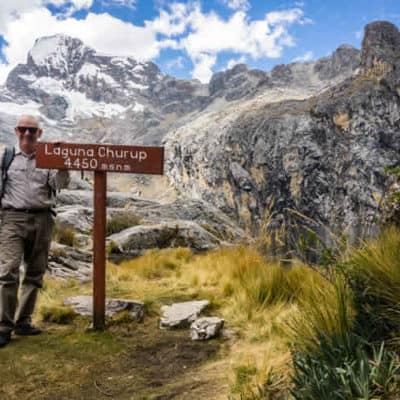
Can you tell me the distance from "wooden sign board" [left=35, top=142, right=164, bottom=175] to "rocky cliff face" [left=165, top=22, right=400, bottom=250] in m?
57.6

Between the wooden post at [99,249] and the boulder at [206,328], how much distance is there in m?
1.00

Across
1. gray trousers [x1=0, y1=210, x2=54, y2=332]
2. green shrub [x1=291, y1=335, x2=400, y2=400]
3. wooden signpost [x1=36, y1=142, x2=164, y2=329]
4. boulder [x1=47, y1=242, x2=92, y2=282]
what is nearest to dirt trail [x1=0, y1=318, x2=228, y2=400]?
gray trousers [x1=0, y1=210, x2=54, y2=332]

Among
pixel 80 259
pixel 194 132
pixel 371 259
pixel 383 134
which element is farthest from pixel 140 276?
pixel 194 132

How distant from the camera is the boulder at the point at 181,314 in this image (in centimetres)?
496

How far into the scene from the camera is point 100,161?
4793 millimetres

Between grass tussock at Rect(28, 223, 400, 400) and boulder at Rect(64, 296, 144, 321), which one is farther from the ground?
grass tussock at Rect(28, 223, 400, 400)

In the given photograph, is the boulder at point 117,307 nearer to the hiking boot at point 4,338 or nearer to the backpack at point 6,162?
the hiking boot at point 4,338

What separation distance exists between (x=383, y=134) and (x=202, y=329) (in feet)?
243

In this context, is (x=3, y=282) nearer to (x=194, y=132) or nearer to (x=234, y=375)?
(x=234, y=375)

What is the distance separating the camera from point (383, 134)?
71938 millimetres

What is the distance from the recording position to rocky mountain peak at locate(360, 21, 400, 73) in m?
83.1

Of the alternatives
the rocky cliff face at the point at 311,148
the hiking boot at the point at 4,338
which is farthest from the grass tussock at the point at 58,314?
the rocky cliff face at the point at 311,148

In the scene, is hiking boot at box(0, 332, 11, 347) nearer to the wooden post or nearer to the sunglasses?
the wooden post

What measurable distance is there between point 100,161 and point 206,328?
6.56 feet
